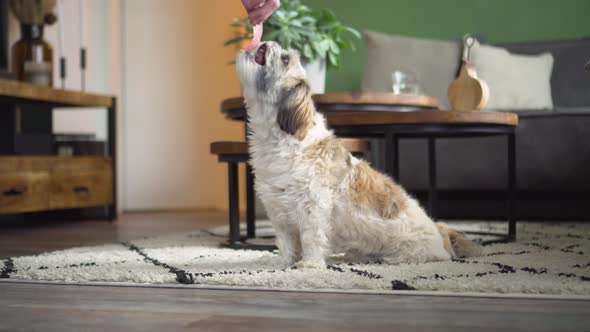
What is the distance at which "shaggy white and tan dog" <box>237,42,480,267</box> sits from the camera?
2.34 metres

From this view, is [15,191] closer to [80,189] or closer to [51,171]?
[51,171]

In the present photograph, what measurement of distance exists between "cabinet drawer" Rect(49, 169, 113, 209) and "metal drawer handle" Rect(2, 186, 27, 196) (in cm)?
27

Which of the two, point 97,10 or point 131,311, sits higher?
point 97,10

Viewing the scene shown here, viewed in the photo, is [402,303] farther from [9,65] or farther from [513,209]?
[9,65]

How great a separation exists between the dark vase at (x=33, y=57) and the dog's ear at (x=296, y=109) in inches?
119

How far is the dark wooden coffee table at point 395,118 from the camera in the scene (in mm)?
2971

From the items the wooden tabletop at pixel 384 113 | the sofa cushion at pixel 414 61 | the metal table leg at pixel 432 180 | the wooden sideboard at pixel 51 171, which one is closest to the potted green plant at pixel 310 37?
the wooden tabletop at pixel 384 113

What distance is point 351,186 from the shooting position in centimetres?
243

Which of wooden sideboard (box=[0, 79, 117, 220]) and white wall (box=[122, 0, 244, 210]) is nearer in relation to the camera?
wooden sideboard (box=[0, 79, 117, 220])

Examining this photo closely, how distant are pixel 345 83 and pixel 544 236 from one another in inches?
116

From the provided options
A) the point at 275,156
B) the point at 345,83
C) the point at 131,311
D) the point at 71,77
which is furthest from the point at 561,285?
the point at 71,77

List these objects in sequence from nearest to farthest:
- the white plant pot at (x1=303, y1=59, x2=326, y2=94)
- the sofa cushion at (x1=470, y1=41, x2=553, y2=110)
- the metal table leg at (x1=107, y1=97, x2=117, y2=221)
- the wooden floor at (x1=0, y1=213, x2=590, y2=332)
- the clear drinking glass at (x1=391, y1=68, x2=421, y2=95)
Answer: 1. the wooden floor at (x1=0, y1=213, x2=590, y2=332)
2. the white plant pot at (x1=303, y1=59, x2=326, y2=94)
3. the clear drinking glass at (x1=391, y1=68, x2=421, y2=95)
4. the sofa cushion at (x1=470, y1=41, x2=553, y2=110)
5. the metal table leg at (x1=107, y1=97, x2=117, y2=221)

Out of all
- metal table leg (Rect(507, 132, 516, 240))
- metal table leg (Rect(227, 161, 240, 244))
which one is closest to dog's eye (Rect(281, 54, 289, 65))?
metal table leg (Rect(227, 161, 240, 244))

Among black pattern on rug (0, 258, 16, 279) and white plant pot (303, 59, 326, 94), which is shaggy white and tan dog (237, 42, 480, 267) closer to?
black pattern on rug (0, 258, 16, 279)
